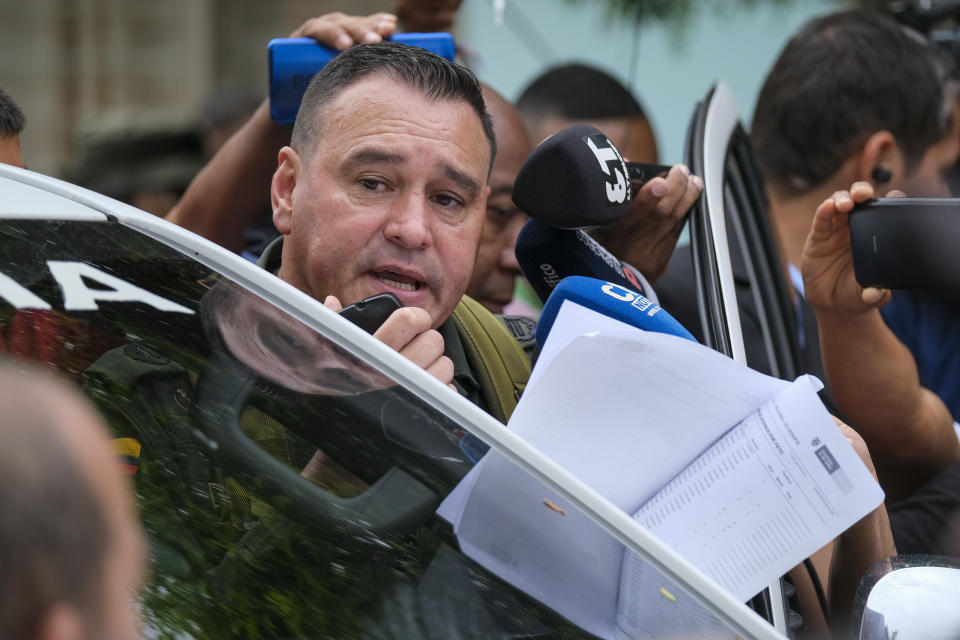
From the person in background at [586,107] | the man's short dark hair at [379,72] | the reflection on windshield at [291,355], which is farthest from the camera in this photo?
the person in background at [586,107]

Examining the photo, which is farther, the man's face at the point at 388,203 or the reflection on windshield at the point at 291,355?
the man's face at the point at 388,203

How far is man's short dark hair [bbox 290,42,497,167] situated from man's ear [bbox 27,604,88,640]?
4.52ft

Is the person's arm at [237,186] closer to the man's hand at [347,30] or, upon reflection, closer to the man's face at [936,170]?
the man's hand at [347,30]

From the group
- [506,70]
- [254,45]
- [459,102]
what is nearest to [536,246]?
[459,102]

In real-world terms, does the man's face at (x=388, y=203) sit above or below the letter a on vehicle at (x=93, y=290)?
below

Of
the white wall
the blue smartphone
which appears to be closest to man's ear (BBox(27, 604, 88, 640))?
the blue smartphone

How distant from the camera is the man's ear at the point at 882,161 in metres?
3.28

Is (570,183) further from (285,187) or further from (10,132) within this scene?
(10,132)

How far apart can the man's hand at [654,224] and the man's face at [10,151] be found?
1.19 meters

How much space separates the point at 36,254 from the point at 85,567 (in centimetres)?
69

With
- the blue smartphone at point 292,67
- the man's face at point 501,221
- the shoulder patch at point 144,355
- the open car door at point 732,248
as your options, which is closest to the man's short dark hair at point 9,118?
the blue smartphone at point 292,67

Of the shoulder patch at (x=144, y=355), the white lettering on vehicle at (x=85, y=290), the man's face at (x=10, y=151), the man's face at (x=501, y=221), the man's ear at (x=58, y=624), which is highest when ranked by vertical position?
the man's ear at (x=58, y=624)

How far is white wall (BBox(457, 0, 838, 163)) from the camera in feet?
13.2

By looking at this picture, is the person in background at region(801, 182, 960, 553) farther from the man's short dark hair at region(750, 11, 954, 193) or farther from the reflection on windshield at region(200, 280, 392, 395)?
the reflection on windshield at region(200, 280, 392, 395)
